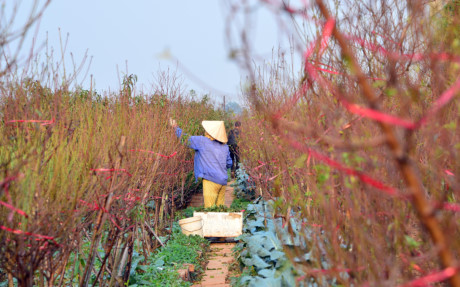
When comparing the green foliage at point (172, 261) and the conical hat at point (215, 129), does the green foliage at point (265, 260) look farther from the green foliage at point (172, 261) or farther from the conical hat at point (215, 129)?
the conical hat at point (215, 129)

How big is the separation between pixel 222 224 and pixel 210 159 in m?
1.97

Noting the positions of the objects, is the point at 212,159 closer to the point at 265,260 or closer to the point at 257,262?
the point at 265,260

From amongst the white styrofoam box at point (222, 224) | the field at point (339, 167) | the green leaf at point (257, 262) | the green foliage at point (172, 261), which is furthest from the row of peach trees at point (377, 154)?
the white styrofoam box at point (222, 224)

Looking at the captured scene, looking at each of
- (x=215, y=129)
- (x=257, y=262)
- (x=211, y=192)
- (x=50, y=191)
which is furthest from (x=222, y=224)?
(x=50, y=191)

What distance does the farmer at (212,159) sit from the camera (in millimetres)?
10523

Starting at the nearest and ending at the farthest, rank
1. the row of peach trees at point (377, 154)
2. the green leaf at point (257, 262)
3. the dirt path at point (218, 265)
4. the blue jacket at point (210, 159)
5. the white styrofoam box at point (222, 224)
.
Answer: the row of peach trees at point (377, 154), the green leaf at point (257, 262), the dirt path at point (218, 265), the white styrofoam box at point (222, 224), the blue jacket at point (210, 159)

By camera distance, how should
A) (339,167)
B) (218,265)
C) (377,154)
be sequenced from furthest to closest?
1. (218,265)
2. (377,154)
3. (339,167)

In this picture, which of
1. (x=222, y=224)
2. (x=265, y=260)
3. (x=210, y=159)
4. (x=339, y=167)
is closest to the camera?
(x=339, y=167)

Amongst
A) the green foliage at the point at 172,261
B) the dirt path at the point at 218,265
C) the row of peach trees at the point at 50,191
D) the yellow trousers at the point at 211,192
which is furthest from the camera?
the yellow trousers at the point at 211,192

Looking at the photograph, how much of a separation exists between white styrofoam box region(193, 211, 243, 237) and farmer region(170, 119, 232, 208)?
1.66m

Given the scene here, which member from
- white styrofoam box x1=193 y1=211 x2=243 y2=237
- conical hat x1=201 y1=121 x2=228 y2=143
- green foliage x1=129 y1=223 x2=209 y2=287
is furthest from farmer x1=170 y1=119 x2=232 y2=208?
green foliage x1=129 y1=223 x2=209 y2=287

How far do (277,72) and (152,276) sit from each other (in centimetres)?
349

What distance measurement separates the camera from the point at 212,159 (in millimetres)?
10539

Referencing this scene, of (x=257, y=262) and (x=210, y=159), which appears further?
(x=210, y=159)
